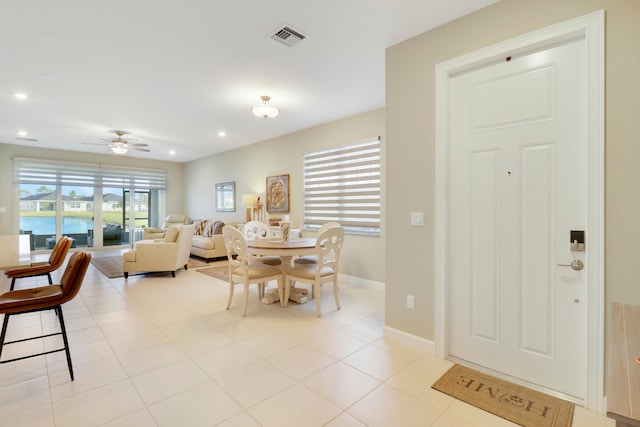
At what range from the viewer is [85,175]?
806cm

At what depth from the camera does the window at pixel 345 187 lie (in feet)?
15.3

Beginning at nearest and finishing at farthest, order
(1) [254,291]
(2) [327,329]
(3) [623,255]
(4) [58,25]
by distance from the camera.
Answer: (3) [623,255], (4) [58,25], (2) [327,329], (1) [254,291]

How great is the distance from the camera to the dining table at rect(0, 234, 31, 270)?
2822mm

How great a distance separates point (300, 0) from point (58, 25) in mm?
2070

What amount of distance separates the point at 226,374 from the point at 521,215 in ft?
7.97

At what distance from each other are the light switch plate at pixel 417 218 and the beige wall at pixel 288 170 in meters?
1.92

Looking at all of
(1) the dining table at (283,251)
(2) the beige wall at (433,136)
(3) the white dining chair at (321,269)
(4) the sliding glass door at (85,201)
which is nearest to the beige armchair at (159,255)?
(1) the dining table at (283,251)

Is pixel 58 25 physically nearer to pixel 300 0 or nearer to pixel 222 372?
pixel 300 0

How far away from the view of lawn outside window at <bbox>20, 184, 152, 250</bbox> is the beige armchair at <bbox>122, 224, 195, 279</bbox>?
4.48m

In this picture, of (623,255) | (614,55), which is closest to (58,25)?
(614,55)

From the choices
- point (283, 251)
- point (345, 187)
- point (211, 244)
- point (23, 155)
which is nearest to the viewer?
point (283, 251)

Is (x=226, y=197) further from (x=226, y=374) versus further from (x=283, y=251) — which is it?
(x=226, y=374)

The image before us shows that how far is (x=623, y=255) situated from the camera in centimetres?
172

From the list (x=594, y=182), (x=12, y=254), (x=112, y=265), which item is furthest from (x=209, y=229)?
(x=594, y=182)
